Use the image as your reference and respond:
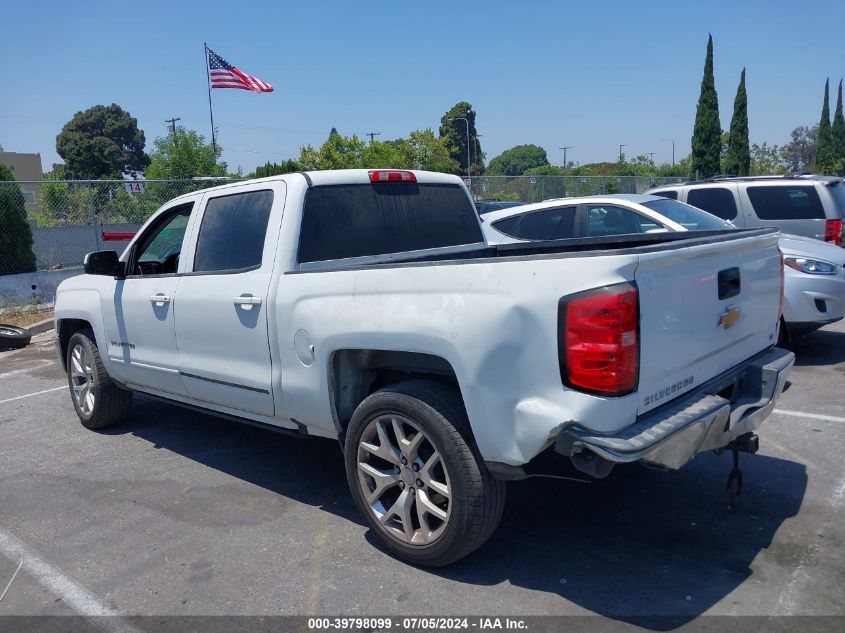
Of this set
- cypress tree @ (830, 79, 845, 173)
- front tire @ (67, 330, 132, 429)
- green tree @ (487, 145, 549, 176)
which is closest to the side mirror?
front tire @ (67, 330, 132, 429)

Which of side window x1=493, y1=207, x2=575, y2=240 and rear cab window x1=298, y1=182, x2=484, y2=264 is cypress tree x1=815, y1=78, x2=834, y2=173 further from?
rear cab window x1=298, y1=182, x2=484, y2=264

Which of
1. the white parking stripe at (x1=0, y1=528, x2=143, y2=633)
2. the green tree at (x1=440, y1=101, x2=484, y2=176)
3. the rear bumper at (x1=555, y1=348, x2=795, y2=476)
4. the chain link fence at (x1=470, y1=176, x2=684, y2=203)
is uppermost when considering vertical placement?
the green tree at (x1=440, y1=101, x2=484, y2=176)

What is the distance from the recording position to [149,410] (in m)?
6.98

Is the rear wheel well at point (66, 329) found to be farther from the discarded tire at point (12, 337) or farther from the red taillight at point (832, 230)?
the red taillight at point (832, 230)

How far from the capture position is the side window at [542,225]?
8.18 metres

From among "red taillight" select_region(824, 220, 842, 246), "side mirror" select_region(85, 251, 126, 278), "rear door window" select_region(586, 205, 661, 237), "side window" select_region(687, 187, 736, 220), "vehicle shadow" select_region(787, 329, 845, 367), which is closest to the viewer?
"side mirror" select_region(85, 251, 126, 278)

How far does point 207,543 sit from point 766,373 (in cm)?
317

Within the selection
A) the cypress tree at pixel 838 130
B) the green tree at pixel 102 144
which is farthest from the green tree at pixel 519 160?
the cypress tree at pixel 838 130

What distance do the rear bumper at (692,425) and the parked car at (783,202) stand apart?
6.69 metres

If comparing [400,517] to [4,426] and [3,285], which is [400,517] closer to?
[4,426]

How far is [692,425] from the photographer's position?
306 cm

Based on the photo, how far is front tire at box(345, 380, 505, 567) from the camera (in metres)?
3.31

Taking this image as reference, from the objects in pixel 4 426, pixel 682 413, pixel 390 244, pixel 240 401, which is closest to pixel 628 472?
pixel 682 413

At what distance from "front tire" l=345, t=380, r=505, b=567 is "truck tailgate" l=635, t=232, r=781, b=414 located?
84 centimetres
